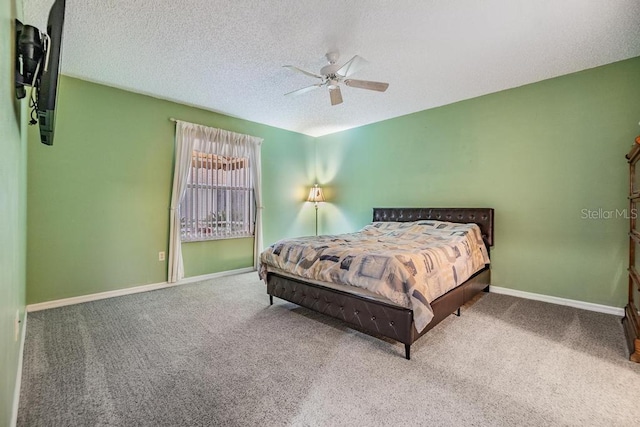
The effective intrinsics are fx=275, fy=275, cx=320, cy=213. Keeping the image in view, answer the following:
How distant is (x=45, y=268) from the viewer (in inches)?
120

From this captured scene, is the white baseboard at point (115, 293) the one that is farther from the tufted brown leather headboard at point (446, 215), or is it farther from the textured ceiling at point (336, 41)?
the tufted brown leather headboard at point (446, 215)

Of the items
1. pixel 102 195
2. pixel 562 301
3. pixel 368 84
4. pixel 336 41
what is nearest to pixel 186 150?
pixel 102 195

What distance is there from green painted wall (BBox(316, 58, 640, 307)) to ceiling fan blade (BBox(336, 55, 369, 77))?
2127 mm

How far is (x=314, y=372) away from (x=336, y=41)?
2749 millimetres

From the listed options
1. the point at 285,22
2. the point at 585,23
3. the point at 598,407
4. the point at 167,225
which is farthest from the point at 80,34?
the point at 598,407

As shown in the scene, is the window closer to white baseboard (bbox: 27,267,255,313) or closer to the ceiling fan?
white baseboard (bbox: 27,267,255,313)

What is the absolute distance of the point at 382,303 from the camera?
2.14m

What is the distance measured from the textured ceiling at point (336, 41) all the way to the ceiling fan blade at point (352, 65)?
0.17 metres

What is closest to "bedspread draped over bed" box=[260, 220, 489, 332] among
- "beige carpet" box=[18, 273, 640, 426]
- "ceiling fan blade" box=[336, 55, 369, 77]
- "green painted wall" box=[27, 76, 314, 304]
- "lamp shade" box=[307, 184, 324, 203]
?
"beige carpet" box=[18, 273, 640, 426]

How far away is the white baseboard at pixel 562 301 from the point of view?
2.91m

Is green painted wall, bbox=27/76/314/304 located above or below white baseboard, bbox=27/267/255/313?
above

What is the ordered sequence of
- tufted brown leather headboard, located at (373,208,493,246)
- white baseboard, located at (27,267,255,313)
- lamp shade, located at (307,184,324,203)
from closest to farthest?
white baseboard, located at (27,267,255,313) → tufted brown leather headboard, located at (373,208,493,246) → lamp shade, located at (307,184,324,203)

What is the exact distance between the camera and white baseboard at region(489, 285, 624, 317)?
291 cm

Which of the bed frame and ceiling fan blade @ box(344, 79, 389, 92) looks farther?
ceiling fan blade @ box(344, 79, 389, 92)
